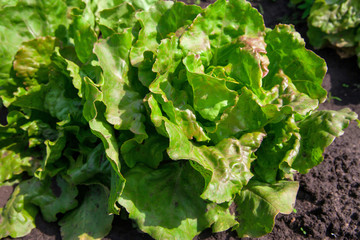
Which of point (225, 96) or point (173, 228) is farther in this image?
point (173, 228)

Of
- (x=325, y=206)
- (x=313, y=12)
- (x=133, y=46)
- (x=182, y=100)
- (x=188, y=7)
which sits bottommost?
(x=325, y=206)

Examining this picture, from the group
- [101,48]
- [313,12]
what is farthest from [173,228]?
[313,12]

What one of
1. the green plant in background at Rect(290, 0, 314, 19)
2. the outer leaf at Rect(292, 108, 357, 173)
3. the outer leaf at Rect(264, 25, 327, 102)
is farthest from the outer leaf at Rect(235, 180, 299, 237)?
the green plant in background at Rect(290, 0, 314, 19)

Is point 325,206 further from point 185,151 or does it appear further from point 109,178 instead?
point 109,178

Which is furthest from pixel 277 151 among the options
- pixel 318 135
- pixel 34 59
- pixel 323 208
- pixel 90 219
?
pixel 34 59

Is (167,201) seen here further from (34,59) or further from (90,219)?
(34,59)

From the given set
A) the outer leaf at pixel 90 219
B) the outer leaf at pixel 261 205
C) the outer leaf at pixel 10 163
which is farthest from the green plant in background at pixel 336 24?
the outer leaf at pixel 10 163
